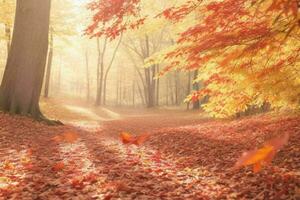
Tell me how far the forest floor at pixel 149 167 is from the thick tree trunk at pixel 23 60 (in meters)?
1.74

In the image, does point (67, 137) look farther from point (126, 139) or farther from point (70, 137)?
point (126, 139)

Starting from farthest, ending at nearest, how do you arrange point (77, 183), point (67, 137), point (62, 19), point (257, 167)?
point (62, 19), point (67, 137), point (257, 167), point (77, 183)

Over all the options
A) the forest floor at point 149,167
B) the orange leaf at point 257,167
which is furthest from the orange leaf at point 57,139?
the orange leaf at point 257,167

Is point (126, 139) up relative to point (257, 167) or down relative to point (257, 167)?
up

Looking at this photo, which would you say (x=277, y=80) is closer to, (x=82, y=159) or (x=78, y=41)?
(x=82, y=159)

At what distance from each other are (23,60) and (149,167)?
6.98m

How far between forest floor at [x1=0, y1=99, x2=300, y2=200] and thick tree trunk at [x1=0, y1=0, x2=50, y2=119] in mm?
1744

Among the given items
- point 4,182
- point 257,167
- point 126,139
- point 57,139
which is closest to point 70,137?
point 57,139

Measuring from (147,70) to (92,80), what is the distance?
2279 centimetres

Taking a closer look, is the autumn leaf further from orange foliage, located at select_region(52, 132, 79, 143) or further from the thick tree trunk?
the thick tree trunk

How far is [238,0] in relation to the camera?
6.37m

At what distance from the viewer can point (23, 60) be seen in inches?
440

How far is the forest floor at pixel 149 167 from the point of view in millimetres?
4512

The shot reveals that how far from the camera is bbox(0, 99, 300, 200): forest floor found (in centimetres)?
451
